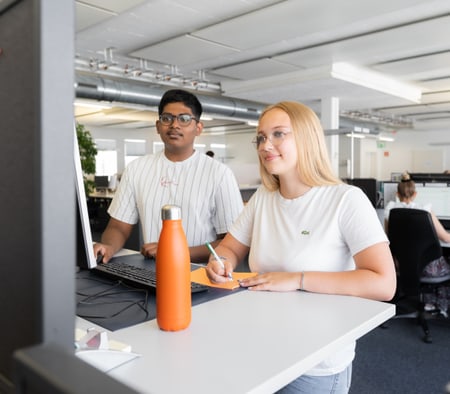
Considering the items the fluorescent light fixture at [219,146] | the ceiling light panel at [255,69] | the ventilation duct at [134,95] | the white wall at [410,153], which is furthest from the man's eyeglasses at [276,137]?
the fluorescent light fixture at [219,146]

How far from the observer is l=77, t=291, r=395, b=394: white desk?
69 centimetres

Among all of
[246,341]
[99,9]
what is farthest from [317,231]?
[99,9]

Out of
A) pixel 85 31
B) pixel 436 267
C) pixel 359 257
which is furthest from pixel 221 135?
pixel 359 257

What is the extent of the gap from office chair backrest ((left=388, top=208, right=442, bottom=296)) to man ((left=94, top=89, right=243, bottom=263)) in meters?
1.68

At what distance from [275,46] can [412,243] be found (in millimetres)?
2726

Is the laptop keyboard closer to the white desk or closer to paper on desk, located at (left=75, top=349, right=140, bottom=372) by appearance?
the white desk

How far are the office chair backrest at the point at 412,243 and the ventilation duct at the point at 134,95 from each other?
3477 millimetres

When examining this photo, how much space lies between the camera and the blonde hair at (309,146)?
135 centimetres

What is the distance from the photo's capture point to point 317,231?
1313mm

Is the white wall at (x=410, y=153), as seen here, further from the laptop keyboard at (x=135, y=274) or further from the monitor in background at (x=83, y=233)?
the monitor in background at (x=83, y=233)

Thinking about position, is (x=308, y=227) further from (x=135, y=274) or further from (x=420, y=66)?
(x=420, y=66)

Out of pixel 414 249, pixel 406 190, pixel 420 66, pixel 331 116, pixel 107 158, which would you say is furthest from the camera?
pixel 107 158

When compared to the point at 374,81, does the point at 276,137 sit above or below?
below

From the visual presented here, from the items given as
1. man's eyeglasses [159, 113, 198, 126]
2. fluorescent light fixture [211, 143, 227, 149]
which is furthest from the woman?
fluorescent light fixture [211, 143, 227, 149]
